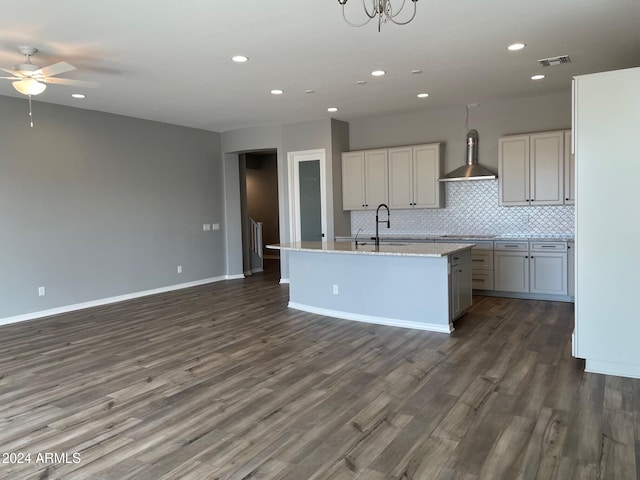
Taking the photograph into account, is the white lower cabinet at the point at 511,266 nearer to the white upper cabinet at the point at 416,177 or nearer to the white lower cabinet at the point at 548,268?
the white lower cabinet at the point at 548,268

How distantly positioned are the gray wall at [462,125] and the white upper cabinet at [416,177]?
1.04 feet

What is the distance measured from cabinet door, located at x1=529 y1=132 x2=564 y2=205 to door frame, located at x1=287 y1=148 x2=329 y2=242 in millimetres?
3327

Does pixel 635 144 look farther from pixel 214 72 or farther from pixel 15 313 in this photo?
pixel 15 313

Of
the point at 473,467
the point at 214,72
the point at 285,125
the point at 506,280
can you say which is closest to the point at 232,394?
the point at 473,467

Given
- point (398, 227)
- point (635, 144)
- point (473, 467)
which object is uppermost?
point (635, 144)

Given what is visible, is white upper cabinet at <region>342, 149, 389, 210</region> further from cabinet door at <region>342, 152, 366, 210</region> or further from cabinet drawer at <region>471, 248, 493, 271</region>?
cabinet drawer at <region>471, 248, 493, 271</region>

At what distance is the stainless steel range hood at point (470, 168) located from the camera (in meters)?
6.92

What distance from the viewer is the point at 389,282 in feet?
17.5

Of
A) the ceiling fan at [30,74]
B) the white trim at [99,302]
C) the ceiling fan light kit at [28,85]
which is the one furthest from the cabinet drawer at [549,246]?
the ceiling fan light kit at [28,85]

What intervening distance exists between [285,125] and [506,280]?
4572 mm

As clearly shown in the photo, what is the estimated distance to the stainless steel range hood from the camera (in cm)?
692

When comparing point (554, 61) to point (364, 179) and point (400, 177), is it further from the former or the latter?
point (364, 179)

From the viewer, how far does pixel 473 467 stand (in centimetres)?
242

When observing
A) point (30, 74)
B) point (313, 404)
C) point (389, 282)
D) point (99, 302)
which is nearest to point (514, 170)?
point (389, 282)
